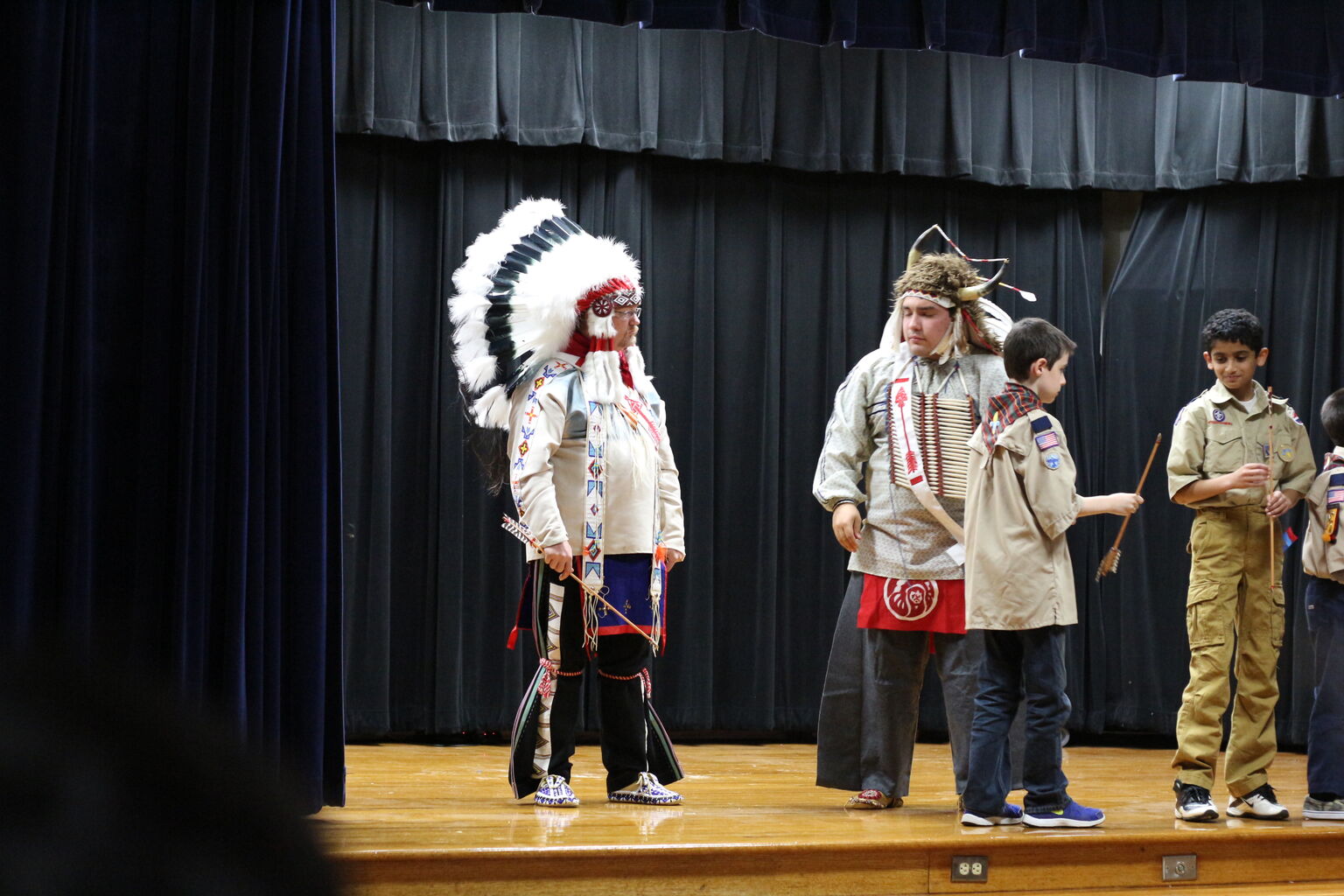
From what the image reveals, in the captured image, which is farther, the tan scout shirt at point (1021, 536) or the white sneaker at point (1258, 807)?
the white sneaker at point (1258, 807)

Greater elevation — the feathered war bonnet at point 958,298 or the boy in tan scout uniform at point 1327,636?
the feathered war bonnet at point 958,298

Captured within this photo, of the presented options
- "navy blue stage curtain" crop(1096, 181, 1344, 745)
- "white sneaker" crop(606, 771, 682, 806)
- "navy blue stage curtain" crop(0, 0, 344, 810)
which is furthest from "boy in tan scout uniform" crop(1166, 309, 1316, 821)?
"navy blue stage curtain" crop(1096, 181, 1344, 745)

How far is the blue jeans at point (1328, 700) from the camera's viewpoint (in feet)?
11.6

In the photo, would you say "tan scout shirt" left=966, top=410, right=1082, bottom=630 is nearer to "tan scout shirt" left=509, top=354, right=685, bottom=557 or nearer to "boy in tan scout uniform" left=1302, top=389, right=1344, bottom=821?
"boy in tan scout uniform" left=1302, top=389, right=1344, bottom=821

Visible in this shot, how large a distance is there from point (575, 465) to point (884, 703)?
1014mm

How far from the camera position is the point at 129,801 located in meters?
0.28

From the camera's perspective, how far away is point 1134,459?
6.19 metres

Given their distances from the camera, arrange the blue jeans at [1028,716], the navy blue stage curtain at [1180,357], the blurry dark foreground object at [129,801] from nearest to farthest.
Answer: the blurry dark foreground object at [129,801] → the blue jeans at [1028,716] → the navy blue stage curtain at [1180,357]

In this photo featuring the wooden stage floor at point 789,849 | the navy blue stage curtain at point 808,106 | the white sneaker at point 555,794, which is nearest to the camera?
the wooden stage floor at point 789,849

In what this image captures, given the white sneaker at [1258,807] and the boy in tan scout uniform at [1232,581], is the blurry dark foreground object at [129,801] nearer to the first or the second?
the boy in tan scout uniform at [1232,581]

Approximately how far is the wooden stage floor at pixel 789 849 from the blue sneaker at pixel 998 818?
28mm

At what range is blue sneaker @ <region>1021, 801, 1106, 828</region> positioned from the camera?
3287mm

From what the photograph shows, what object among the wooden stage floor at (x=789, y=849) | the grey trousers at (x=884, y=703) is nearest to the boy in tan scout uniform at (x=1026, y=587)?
the wooden stage floor at (x=789, y=849)

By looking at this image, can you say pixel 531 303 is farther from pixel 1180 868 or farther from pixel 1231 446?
pixel 1180 868
